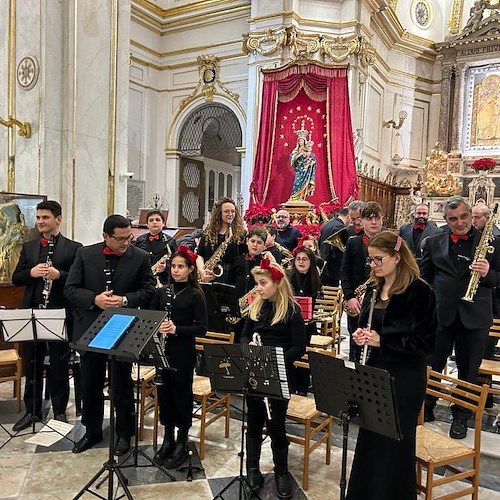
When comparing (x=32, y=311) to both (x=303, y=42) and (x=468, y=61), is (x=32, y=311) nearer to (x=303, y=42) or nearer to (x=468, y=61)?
(x=303, y=42)

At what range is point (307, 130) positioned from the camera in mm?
12008

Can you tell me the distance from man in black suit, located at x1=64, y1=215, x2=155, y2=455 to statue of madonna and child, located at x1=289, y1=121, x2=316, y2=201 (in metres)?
7.98

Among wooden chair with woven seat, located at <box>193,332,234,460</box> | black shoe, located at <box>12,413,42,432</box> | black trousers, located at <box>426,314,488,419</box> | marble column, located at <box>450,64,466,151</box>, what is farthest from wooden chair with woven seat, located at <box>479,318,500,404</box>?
marble column, located at <box>450,64,466,151</box>

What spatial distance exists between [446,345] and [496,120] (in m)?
13.3

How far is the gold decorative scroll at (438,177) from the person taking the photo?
14531 millimetres

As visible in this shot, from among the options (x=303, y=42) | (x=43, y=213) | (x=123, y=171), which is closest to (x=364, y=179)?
(x=303, y=42)

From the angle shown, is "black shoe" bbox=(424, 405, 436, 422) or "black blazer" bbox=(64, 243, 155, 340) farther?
"black shoe" bbox=(424, 405, 436, 422)

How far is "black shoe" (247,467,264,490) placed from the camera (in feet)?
10.9

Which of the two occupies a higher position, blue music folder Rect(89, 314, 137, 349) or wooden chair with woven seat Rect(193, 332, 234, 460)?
blue music folder Rect(89, 314, 137, 349)

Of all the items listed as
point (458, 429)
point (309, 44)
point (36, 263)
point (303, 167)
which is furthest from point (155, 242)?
point (309, 44)

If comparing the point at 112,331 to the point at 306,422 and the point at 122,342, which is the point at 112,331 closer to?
the point at 122,342

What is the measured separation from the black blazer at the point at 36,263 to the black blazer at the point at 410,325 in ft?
9.12

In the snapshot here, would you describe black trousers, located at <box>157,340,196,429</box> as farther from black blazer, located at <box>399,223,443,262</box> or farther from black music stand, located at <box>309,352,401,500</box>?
black blazer, located at <box>399,223,443,262</box>

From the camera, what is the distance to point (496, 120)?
50.2 feet
